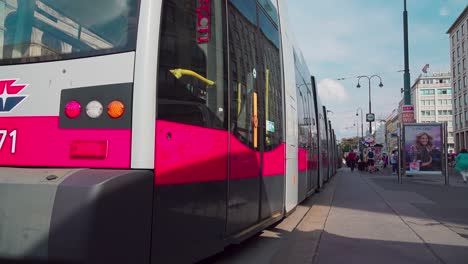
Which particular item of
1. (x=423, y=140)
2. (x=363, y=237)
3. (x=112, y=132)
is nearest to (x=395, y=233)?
(x=363, y=237)

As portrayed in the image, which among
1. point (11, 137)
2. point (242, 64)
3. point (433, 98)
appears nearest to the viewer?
point (11, 137)

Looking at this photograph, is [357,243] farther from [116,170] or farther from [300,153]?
[116,170]

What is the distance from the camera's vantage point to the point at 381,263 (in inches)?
192

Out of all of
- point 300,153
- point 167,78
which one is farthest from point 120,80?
point 300,153

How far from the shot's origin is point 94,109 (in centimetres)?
289

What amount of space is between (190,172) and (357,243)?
11.3ft

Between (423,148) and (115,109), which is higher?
(423,148)

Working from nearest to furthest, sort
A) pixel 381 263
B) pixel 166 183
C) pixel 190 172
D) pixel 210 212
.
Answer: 1. pixel 166 183
2. pixel 190 172
3. pixel 210 212
4. pixel 381 263

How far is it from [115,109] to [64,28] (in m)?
0.78

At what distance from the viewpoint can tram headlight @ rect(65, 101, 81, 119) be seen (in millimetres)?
2906

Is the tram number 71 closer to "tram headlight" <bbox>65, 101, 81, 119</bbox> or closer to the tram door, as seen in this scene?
"tram headlight" <bbox>65, 101, 81, 119</bbox>

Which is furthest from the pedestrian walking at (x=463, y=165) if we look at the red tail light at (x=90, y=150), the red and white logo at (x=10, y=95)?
the red and white logo at (x=10, y=95)

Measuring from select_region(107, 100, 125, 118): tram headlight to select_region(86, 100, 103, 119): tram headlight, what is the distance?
0.06 metres

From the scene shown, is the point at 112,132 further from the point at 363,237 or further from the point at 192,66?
the point at 363,237
